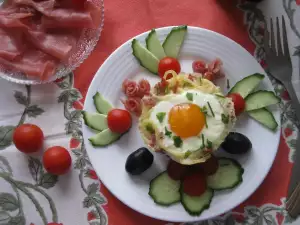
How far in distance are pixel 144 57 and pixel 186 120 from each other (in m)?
0.55

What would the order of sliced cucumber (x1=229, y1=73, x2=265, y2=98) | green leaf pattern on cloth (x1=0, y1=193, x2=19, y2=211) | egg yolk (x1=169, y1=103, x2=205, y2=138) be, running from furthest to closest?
1. green leaf pattern on cloth (x1=0, y1=193, x2=19, y2=211)
2. sliced cucumber (x1=229, y1=73, x2=265, y2=98)
3. egg yolk (x1=169, y1=103, x2=205, y2=138)

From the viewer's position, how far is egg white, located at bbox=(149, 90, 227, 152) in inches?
90.2

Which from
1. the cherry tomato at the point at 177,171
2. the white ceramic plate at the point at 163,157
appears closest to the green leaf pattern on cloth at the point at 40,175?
the white ceramic plate at the point at 163,157

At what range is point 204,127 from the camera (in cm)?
229

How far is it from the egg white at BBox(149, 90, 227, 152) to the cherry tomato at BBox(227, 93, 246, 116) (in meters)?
0.13

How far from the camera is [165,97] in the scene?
7.72 ft

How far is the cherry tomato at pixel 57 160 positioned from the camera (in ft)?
8.19

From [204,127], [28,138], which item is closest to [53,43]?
[28,138]

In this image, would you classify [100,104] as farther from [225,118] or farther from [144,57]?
[225,118]

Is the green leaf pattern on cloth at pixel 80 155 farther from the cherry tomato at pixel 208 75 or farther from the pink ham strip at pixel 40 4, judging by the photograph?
the cherry tomato at pixel 208 75

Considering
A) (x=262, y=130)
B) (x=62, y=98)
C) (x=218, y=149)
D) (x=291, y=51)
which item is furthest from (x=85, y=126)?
(x=291, y=51)

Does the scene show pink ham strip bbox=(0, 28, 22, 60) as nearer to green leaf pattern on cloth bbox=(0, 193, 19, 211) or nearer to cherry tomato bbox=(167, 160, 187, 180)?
green leaf pattern on cloth bbox=(0, 193, 19, 211)

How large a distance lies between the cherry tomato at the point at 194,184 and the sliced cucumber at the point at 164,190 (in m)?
0.07

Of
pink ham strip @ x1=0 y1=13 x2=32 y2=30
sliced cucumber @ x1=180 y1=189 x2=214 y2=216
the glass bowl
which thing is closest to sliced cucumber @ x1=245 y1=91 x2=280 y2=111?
sliced cucumber @ x1=180 y1=189 x2=214 y2=216
